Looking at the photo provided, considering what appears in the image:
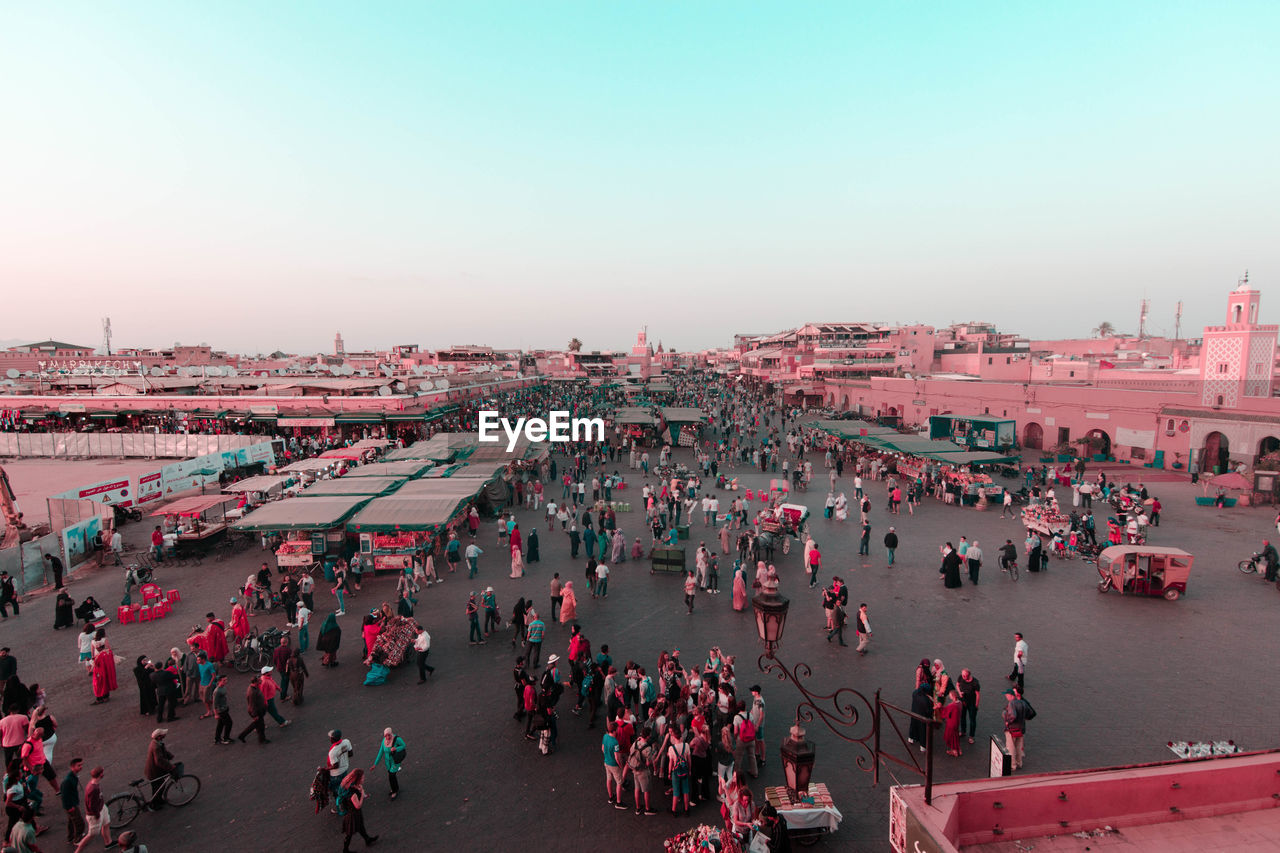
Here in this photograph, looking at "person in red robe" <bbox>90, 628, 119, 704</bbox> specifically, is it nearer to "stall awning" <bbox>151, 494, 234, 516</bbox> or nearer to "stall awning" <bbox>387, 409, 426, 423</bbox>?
"stall awning" <bbox>151, 494, 234, 516</bbox>

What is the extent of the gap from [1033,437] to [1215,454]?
854 centimetres

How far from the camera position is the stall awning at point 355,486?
56.1 ft

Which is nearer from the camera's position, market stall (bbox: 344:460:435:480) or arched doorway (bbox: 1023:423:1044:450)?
market stall (bbox: 344:460:435:480)

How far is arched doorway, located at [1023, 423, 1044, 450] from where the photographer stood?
33.0 m

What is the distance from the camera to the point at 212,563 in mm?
15898

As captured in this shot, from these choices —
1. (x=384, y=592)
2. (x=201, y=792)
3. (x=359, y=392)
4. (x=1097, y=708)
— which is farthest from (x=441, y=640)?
(x=359, y=392)

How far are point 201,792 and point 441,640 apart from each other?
4.40 meters

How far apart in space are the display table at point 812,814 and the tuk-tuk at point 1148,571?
33.9 ft

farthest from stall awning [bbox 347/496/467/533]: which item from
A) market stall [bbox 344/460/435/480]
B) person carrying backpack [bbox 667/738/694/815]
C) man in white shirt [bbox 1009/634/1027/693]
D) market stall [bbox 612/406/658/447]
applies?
market stall [bbox 612/406/658/447]

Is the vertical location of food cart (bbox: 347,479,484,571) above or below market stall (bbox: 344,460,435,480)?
below

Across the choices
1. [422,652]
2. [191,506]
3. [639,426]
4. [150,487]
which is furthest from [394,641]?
[639,426]

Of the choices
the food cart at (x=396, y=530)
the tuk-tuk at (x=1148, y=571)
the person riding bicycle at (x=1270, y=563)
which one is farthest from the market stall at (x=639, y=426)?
the person riding bicycle at (x=1270, y=563)

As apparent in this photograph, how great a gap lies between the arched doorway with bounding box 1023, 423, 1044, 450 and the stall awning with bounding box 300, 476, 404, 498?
1285 inches

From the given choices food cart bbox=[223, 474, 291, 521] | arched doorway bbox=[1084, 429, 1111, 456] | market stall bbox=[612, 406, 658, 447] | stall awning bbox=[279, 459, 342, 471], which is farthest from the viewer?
market stall bbox=[612, 406, 658, 447]
